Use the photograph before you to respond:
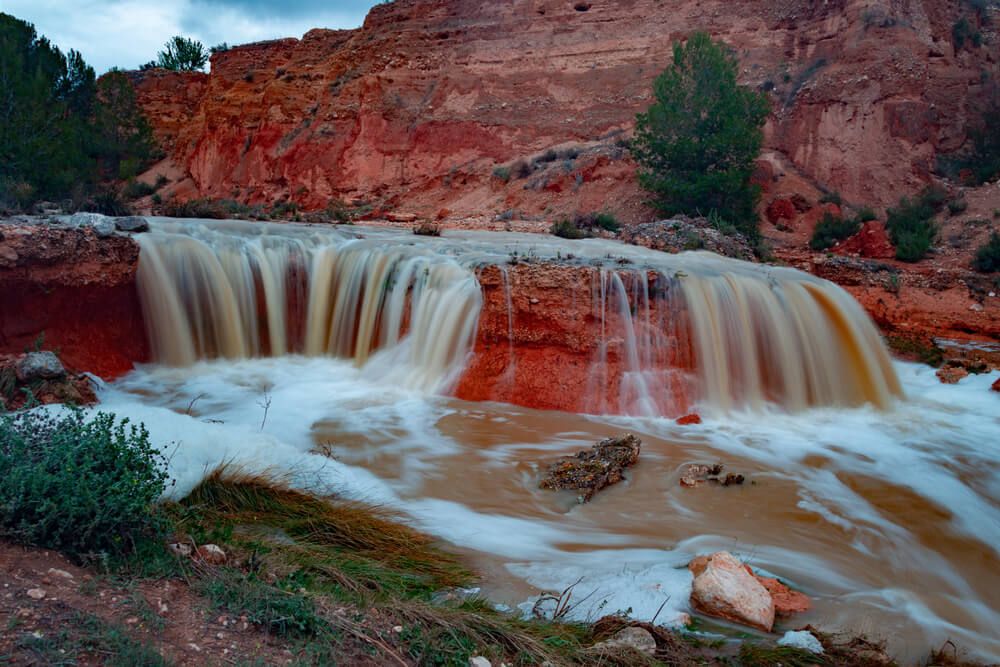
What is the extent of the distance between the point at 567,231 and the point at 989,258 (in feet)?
29.5

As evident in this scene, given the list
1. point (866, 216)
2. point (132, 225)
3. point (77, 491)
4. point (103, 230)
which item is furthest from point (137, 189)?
point (77, 491)

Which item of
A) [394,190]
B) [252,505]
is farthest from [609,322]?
[394,190]

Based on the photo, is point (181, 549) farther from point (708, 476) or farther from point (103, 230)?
point (103, 230)

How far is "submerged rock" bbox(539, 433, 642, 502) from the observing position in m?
5.61

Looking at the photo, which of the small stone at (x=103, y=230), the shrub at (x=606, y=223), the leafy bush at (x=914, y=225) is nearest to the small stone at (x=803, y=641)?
the small stone at (x=103, y=230)

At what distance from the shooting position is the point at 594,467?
228 inches

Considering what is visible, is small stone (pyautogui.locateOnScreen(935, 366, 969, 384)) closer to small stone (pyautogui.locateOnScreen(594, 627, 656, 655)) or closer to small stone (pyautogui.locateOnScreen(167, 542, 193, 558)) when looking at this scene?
small stone (pyautogui.locateOnScreen(594, 627, 656, 655))

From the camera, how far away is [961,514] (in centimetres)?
574

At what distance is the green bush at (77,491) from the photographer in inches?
105

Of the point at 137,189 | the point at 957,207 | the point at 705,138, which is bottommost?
the point at 957,207

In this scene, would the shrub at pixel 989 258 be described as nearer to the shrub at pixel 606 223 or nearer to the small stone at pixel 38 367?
the shrub at pixel 606 223

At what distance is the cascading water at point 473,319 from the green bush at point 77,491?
17.9ft

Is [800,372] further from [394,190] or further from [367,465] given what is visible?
[394,190]

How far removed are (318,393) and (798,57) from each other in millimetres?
22502
